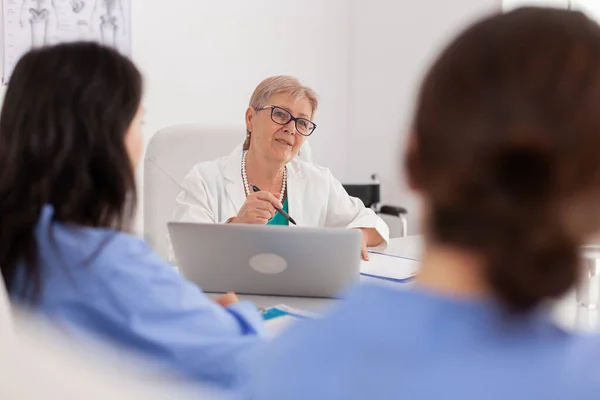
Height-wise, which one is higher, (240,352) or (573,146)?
(573,146)

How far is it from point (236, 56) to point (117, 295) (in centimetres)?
282

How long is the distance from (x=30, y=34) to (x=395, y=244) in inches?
69.1

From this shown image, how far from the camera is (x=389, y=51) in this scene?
411cm

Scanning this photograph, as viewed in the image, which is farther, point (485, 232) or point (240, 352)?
point (240, 352)

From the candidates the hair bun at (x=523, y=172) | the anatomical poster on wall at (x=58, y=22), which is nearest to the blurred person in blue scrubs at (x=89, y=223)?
the hair bun at (x=523, y=172)

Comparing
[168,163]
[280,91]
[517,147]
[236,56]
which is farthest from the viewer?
[236,56]

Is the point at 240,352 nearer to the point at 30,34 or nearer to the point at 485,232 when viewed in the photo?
the point at 485,232

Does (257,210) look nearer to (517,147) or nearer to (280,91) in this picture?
(280,91)

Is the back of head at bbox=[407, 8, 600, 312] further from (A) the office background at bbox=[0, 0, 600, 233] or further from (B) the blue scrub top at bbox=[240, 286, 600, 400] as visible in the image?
(A) the office background at bbox=[0, 0, 600, 233]

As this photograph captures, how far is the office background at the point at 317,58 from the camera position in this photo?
321 cm

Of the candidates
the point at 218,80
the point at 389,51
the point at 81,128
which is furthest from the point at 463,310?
the point at 389,51

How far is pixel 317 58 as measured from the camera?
4.09 m

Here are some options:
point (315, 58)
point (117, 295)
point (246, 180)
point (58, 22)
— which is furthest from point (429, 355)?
point (315, 58)

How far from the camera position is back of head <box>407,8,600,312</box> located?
48cm
